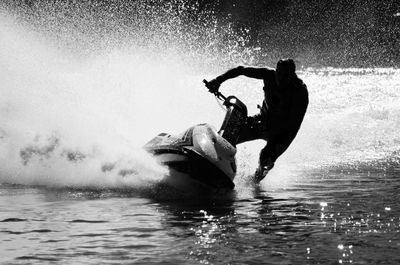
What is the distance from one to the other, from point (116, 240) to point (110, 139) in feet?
14.1

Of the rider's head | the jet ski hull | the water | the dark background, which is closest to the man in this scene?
the rider's head

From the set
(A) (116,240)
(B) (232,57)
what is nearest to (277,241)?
(A) (116,240)

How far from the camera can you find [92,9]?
4252 inches

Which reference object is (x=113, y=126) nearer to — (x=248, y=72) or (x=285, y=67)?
(x=248, y=72)

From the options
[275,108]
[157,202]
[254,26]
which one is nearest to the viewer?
[157,202]

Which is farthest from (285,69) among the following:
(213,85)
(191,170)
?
(191,170)

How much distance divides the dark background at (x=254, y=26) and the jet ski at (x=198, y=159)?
6877cm

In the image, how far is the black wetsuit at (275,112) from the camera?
36.9 ft

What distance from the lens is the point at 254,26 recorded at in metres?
152

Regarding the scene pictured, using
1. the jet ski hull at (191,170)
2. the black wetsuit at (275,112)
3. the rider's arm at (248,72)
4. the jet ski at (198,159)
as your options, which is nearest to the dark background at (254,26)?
the black wetsuit at (275,112)

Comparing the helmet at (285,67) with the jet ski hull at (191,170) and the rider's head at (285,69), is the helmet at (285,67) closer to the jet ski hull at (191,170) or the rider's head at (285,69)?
the rider's head at (285,69)

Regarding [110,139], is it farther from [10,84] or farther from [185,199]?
[10,84]

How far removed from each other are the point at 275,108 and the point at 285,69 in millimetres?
687

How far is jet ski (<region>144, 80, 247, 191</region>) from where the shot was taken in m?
9.95
